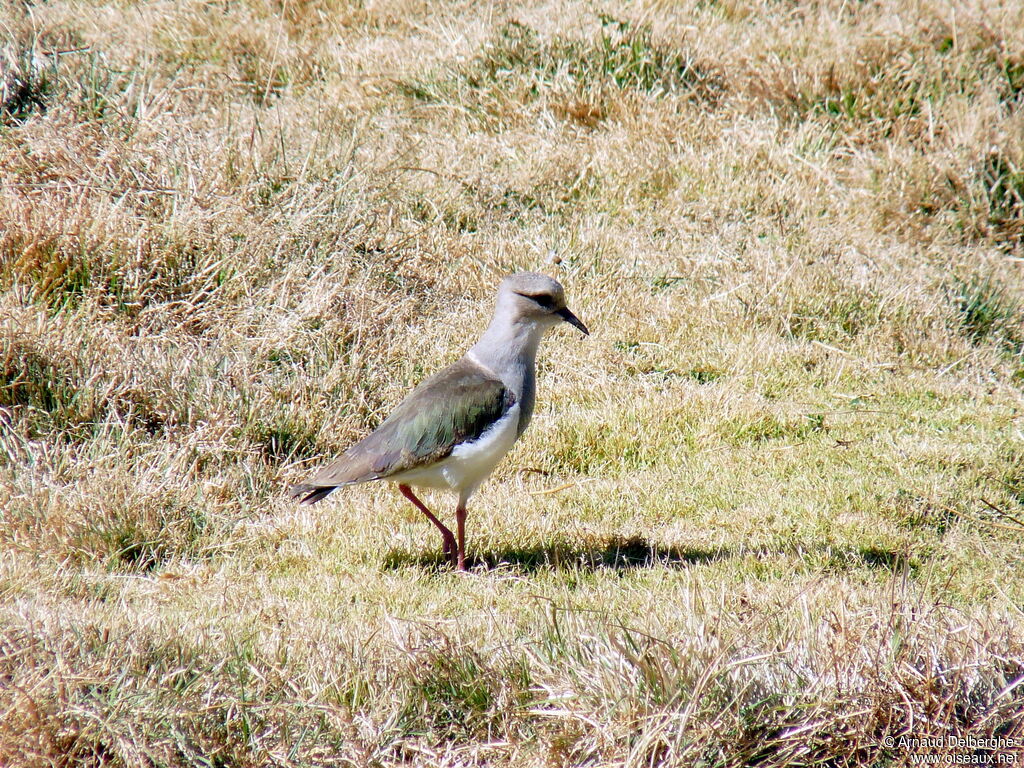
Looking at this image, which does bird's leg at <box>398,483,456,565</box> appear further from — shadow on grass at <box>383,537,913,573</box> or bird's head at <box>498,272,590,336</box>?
bird's head at <box>498,272,590,336</box>

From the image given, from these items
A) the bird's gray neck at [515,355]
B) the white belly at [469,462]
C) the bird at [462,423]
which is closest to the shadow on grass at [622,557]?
the bird at [462,423]

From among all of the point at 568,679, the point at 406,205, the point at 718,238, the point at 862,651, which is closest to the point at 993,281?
the point at 718,238

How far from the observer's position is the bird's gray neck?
17.8 ft

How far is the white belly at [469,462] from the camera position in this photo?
511 cm

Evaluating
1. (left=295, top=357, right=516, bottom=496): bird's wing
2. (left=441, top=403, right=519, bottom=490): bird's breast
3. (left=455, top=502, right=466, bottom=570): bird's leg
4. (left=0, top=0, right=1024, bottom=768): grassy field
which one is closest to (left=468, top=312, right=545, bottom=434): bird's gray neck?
(left=295, top=357, right=516, bottom=496): bird's wing

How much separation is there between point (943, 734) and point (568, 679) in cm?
138

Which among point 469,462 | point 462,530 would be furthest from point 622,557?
point 469,462

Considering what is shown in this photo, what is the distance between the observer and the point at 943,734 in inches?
151

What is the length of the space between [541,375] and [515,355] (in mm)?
1688

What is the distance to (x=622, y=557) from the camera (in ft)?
17.4

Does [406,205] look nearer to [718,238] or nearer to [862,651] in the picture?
[718,238]

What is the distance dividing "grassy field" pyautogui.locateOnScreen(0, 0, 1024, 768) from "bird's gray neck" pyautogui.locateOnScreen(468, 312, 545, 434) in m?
0.76

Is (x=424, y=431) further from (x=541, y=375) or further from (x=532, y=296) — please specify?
(x=541, y=375)

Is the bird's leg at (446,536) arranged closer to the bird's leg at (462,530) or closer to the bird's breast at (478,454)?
the bird's leg at (462,530)
